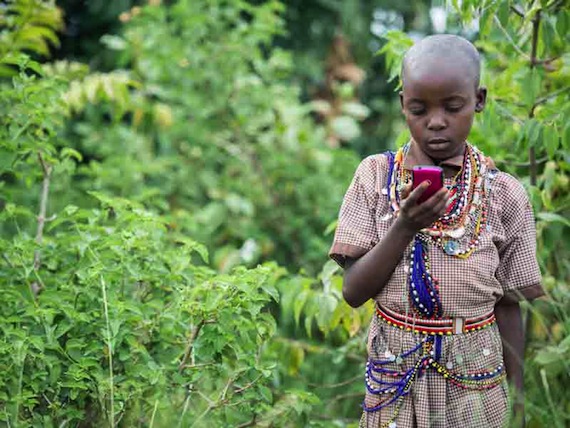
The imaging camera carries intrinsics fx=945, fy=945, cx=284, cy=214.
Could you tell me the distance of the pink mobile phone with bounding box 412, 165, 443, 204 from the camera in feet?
7.36

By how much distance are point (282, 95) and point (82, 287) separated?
288cm

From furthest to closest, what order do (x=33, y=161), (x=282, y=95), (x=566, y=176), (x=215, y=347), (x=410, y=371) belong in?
(x=282, y=95)
(x=566, y=176)
(x=33, y=161)
(x=215, y=347)
(x=410, y=371)

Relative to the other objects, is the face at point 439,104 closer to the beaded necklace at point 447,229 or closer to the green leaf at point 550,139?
the beaded necklace at point 447,229

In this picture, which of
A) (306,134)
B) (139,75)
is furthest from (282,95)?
(139,75)

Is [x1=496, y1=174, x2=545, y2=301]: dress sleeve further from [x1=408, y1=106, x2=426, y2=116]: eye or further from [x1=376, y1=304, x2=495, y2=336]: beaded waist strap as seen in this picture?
[x1=408, y1=106, x2=426, y2=116]: eye

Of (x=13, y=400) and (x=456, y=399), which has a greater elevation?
(x=456, y=399)

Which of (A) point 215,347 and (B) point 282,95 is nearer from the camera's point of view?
(A) point 215,347

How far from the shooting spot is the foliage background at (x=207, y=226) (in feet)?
9.62

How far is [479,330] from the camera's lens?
2.54 metres

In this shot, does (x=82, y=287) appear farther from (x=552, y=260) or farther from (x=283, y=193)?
(x=283, y=193)

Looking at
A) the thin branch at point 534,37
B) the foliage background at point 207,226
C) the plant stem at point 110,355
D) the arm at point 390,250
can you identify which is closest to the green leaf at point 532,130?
the foliage background at point 207,226

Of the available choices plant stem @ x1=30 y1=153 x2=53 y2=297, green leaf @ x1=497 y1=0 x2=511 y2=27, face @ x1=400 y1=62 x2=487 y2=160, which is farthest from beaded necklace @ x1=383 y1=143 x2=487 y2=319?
plant stem @ x1=30 y1=153 x2=53 y2=297

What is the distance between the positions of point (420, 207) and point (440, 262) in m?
0.27

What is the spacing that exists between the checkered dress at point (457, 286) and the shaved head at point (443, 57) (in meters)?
0.30
